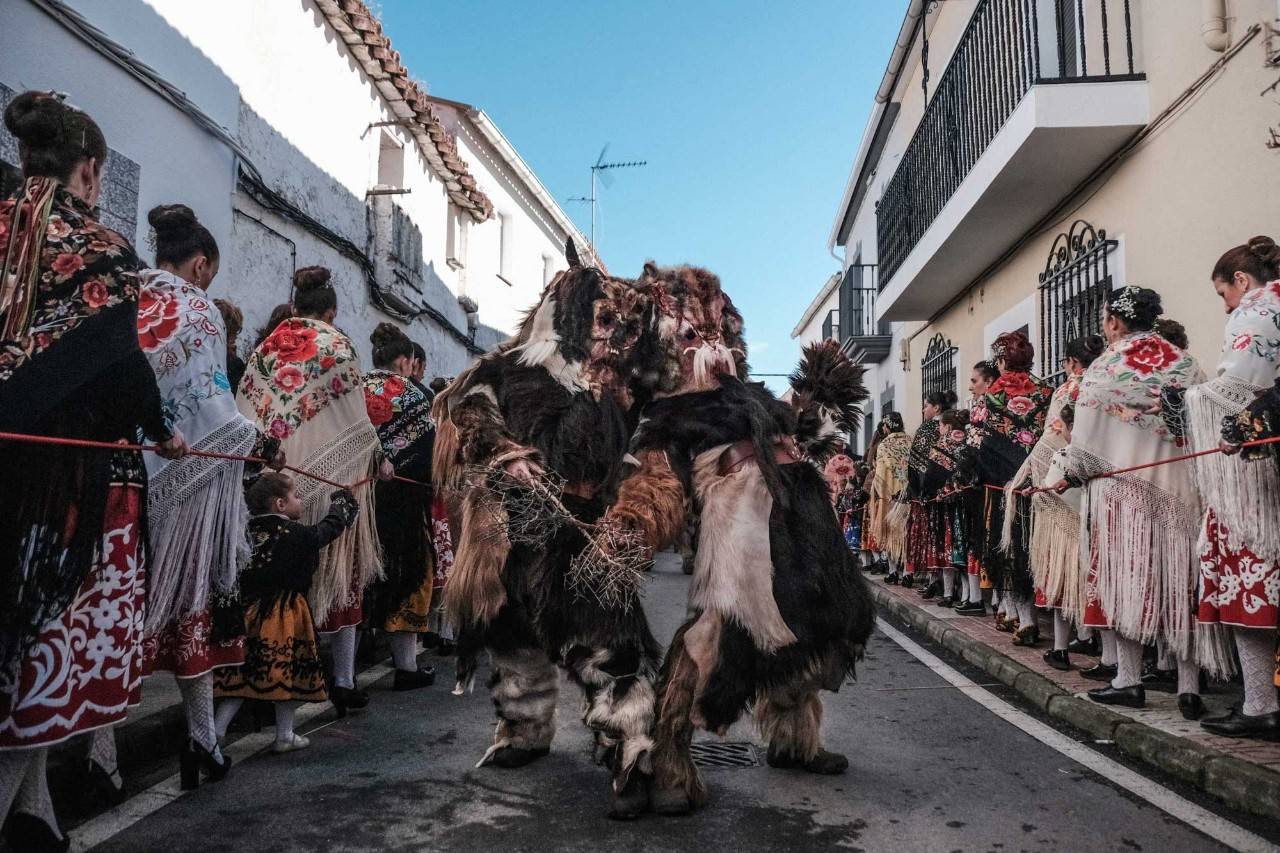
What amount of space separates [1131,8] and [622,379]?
24.6ft

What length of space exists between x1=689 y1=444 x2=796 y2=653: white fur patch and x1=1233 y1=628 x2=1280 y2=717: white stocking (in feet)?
6.54

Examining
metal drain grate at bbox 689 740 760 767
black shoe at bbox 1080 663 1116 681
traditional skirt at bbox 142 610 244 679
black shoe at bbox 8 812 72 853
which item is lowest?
metal drain grate at bbox 689 740 760 767

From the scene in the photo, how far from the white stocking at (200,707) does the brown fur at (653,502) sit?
157 centimetres

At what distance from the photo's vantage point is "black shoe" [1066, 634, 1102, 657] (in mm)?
6012

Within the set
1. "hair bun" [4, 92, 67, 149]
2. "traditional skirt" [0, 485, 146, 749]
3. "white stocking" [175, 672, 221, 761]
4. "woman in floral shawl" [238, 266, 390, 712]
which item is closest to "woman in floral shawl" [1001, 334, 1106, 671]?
"woman in floral shawl" [238, 266, 390, 712]

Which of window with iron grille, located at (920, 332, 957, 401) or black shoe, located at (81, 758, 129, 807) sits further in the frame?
window with iron grille, located at (920, 332, 957, 401)

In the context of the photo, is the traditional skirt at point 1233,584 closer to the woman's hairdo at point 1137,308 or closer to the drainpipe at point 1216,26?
the woman's hairdo at point 1137,308

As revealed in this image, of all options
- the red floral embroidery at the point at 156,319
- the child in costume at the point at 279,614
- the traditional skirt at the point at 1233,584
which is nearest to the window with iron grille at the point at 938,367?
the traditional skirt at the point at 1233,584

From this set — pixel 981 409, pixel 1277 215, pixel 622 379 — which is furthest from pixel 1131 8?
pixel 622 379

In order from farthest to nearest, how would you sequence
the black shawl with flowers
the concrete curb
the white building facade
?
the white building facade < the concrete curb < the black shawl with flowers

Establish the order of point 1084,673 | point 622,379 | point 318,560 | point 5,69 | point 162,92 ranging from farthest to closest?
point 162,92 < point 5,69 < point 1084,673 < point 318,560 < point 622,379

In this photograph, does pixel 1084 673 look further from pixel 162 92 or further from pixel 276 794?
pixel 162 92

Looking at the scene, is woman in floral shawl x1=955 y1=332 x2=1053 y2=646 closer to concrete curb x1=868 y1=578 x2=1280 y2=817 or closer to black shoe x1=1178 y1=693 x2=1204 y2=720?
concrete curb x1=868 y1=578 x2=1280 y2=817

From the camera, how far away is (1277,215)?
19.4ft
